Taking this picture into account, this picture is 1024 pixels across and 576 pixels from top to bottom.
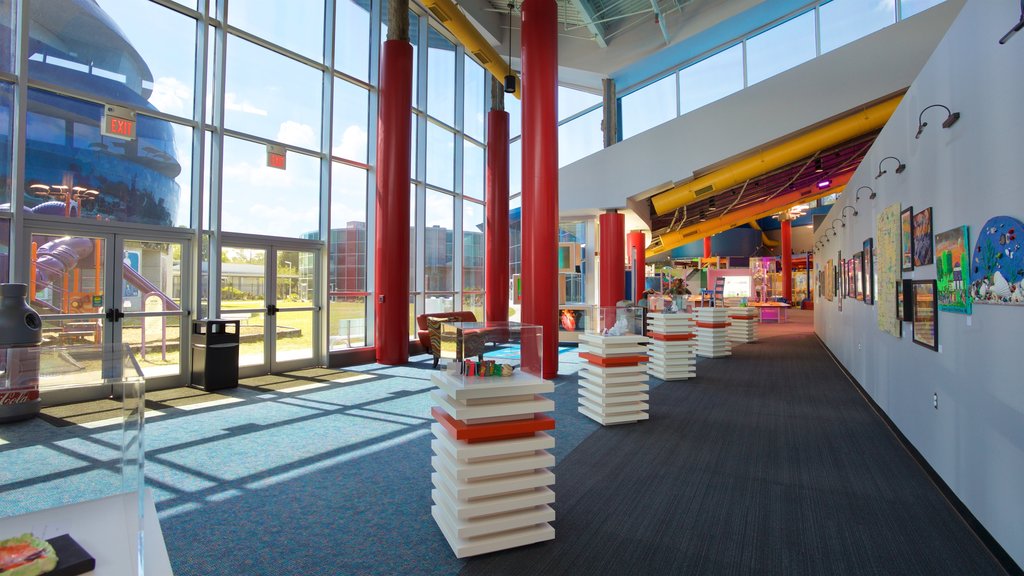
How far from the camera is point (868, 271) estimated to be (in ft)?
19.3

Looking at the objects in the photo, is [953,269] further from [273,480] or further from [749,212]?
[749,212]

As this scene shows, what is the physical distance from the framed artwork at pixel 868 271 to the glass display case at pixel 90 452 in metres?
6.80

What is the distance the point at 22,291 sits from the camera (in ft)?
7.73

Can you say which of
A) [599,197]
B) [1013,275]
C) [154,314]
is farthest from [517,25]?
[1013,275]

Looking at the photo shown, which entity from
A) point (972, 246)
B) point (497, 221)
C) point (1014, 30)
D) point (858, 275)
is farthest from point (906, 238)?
point (497, 221)

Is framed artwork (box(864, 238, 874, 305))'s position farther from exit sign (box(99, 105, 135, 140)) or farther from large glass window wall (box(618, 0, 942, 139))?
exit sign (box(99, 105, 135, 140))

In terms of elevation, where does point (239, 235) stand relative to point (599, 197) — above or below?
below

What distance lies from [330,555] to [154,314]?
5570 millimetres

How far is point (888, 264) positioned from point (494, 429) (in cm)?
440

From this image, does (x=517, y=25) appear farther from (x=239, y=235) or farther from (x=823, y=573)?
(x=823, y=573)

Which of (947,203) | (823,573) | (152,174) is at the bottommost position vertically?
(823,573)

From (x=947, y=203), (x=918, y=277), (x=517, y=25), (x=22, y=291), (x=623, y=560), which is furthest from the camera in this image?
(x=517, y=25)

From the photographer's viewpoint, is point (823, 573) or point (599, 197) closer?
Result: point (823, 573)

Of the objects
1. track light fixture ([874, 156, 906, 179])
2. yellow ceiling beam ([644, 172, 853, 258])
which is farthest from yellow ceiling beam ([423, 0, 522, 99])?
yellow ceiling beam ([644, 172, 853, 258])
